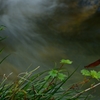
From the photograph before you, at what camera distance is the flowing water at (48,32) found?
178 inches

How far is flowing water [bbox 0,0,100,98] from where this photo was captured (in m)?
4.51

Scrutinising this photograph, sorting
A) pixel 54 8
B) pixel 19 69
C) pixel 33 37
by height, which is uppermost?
pixel 54 8

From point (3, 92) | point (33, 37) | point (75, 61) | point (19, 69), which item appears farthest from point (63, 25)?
point (3, 92)

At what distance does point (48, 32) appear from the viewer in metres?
5.44

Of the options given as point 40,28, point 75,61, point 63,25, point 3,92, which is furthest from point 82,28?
point 3,92

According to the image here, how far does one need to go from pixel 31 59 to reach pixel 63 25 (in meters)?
1.43

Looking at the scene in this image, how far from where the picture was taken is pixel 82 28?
5629 mm

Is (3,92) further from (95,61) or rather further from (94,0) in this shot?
(94,0)

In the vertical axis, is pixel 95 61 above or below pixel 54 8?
below

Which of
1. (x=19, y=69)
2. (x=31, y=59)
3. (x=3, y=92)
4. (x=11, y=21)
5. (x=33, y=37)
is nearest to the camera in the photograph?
(x=3, y=92)

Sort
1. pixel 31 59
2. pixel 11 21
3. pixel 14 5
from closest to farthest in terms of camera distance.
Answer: pixel 31 59 → pixel 11 21 → pixel 14 5

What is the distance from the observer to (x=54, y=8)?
244 inches

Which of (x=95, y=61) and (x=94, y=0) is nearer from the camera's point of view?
(x=95, y=61)

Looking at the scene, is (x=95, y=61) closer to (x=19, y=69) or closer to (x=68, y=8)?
(x=19, y=69)
